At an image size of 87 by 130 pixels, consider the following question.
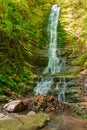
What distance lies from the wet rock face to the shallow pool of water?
0.26 metres

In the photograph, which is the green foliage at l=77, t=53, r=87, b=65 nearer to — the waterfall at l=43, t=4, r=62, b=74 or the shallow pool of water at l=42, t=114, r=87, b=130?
the waterfall at l=43, t=4, r=62, b=74

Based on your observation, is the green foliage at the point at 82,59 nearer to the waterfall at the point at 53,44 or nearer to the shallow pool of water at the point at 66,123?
the waterfall at the point at 53,44

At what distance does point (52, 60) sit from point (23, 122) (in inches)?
382

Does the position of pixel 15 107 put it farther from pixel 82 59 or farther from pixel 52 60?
pixel 52 60

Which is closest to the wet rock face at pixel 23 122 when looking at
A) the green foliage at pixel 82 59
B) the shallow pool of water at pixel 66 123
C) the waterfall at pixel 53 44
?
the shallow pool of water at pixel 66 123

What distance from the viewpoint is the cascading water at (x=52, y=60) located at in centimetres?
1359

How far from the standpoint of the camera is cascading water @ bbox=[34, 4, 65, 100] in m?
13.6

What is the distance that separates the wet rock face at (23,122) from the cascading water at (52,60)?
14.5ft

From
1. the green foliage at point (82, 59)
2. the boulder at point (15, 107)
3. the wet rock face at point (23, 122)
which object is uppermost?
the green foliage at point (82, 59)

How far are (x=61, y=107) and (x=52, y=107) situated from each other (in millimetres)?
349

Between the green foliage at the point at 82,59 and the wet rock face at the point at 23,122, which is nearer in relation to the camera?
the wet rock face at the point at 23,122

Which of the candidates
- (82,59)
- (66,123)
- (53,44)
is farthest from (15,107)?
(53,44)

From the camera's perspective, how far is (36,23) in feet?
63.8

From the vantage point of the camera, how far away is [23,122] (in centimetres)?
753
